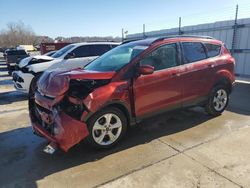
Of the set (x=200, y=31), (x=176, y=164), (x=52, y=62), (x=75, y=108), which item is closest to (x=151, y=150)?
(x=176, y=164)

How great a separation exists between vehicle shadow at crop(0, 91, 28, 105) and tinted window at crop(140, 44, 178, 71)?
5.29 meters

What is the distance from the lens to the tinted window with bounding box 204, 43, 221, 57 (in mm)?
5410

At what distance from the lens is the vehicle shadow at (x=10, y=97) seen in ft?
25.9

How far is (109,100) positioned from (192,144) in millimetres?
1613

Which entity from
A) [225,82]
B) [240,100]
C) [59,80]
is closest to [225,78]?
[225,82]

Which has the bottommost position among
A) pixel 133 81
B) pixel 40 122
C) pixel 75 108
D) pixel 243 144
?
pixel 243 144

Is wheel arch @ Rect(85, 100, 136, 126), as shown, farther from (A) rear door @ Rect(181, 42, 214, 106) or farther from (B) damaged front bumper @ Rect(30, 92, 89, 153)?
(A) rear door @ Rect(181, 42, 214, 106)

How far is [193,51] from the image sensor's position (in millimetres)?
5086

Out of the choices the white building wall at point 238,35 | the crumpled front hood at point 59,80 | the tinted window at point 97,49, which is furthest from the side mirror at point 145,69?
the white building wall at point 238,35

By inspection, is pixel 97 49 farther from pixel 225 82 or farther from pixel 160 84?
pixel 160 84

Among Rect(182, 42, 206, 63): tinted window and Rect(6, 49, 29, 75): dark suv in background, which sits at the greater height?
Rect(182, 42, 206, 63): tinted window

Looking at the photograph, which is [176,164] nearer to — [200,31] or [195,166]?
[195,166]

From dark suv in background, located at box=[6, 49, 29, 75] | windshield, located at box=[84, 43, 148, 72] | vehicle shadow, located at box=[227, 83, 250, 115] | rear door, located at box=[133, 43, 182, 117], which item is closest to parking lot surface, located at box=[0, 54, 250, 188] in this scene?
rear door, located at box=[133, 43, 182, 117]

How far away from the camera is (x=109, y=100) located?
3771 millimetres
